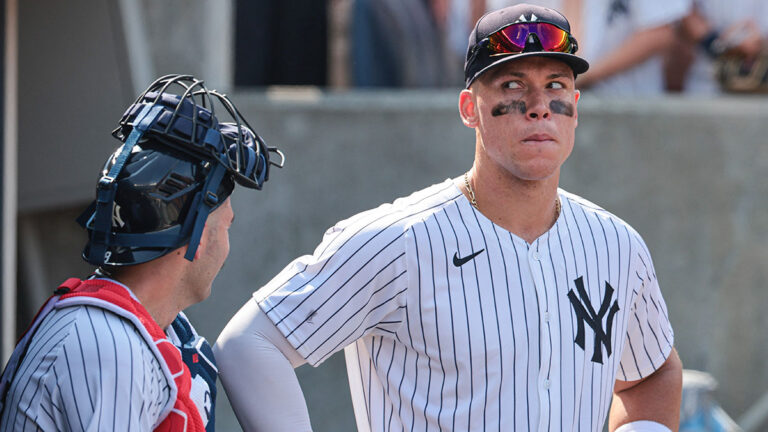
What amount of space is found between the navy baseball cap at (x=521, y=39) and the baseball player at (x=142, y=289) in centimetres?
69

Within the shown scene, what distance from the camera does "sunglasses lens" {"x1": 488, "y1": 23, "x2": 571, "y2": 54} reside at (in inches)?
99.5

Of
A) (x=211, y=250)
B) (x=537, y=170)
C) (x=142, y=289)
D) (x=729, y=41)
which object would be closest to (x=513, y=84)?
(x=537, y=170)

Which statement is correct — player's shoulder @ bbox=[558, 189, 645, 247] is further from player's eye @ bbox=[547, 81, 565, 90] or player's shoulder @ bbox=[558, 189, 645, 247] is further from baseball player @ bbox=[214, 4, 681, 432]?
player's eye @ bbox=[547, 81, 565, 90]

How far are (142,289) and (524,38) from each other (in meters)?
1.20

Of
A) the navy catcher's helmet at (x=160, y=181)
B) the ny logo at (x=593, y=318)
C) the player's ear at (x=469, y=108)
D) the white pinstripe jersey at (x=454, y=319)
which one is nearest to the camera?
the navy catcher's helmet at (x=160, y=181)

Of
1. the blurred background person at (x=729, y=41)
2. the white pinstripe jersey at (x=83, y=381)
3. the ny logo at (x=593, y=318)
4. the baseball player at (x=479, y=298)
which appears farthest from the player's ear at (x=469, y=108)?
the blurred background person at (x=729, y=41)

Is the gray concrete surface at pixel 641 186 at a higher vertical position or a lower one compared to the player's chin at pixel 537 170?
lower

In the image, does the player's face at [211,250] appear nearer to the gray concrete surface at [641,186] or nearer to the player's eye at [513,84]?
the player's eye at [513,84]

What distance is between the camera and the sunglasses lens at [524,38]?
2527 mm

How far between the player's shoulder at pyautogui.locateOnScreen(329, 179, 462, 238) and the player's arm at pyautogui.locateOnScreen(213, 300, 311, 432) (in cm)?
35

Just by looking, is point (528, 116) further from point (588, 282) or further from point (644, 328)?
point (644, 328)

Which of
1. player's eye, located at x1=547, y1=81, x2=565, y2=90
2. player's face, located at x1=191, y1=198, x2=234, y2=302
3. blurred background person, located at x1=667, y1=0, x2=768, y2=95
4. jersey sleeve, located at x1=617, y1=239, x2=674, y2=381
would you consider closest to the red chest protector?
player's face, located at x1=191, y1=198, x2=234, y2=302

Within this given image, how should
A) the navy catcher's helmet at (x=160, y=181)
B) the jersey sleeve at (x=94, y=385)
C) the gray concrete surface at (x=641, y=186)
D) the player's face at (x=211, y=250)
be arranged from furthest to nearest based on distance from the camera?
1. the gray concrete surface at (x=641, y=186)
2. the player's face at (x=211, y=250)
3. the navy catcher's helmet at (x=160, y=181)
4. the jersey sleeve at (x=94, y=385)

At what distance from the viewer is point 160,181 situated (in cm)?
198
